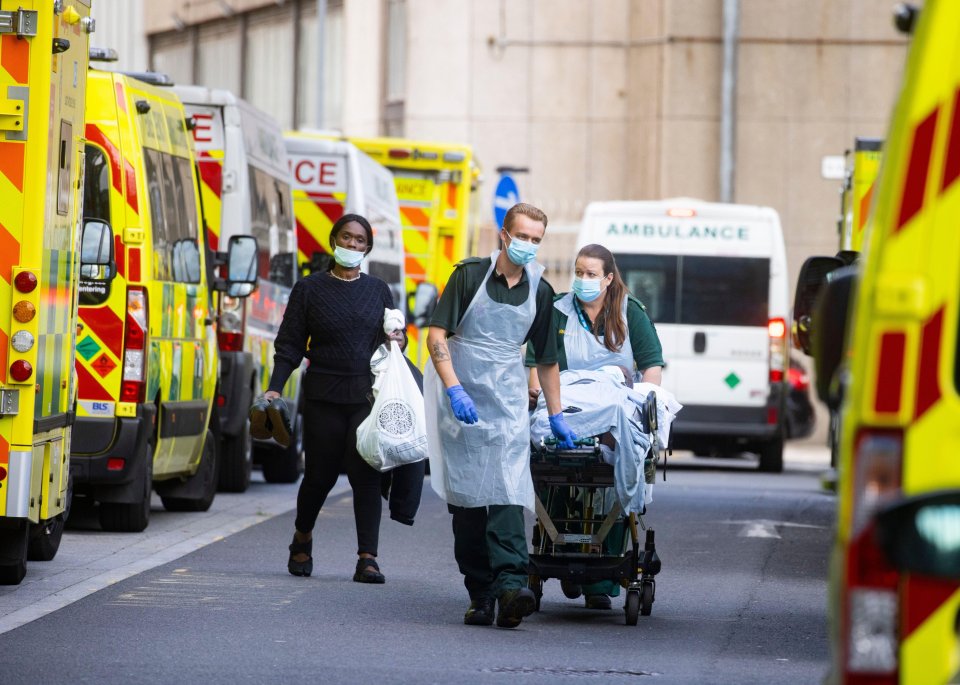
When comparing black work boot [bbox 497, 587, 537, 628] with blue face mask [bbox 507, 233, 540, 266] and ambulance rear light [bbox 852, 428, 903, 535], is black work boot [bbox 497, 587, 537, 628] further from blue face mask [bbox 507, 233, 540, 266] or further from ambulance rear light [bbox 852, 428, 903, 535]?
ambulance rear light [bbox 852, 428, 903, 535]

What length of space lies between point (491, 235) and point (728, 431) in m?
11.1

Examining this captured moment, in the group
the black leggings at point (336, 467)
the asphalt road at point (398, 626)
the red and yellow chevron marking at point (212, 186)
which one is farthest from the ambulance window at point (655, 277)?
the black leggings at point (336, 467)

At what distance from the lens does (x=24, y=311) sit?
8852 mm

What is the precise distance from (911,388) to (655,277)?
701 inches

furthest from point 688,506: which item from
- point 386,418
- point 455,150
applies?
point 455,150

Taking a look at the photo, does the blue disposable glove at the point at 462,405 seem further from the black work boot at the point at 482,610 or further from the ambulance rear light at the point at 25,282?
the ambulance rear light at the point at 25,282

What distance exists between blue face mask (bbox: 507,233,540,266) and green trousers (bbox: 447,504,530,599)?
1.01m

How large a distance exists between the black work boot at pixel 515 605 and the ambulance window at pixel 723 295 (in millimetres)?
12931

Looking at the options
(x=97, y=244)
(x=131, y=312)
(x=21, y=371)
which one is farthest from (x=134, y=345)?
(x=21, y=371)

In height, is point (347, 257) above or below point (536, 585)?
above

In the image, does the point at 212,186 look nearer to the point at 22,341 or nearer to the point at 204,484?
the point at 204,484

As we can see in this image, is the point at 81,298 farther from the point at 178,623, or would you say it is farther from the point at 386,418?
the point at 178,623

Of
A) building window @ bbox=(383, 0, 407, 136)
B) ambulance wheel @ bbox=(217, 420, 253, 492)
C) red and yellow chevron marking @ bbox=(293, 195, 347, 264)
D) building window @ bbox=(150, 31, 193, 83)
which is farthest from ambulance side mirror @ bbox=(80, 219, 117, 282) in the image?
building window @ bbox=(150, 31, 193, 83)

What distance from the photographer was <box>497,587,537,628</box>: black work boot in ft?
28.0
